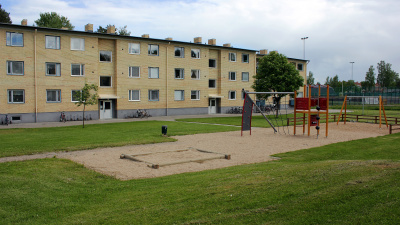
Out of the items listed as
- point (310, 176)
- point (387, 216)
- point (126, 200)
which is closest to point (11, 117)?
point (126, 200)

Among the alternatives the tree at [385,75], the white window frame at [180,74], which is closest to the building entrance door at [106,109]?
the white window frame at [180,74]

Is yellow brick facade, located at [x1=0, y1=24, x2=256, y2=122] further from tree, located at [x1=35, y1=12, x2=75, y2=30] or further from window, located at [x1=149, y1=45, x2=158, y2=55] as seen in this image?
tree, located at [x1=35, y1=12, x2=75, y2=30]

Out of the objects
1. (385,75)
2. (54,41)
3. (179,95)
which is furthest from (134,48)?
(385,75)

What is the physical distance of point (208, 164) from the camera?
13.8 metres

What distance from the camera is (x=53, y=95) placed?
3894cm

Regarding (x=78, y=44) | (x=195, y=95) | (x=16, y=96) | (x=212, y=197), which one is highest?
(x=78, y=44)

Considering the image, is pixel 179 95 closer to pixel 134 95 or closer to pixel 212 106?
pixel 134 95

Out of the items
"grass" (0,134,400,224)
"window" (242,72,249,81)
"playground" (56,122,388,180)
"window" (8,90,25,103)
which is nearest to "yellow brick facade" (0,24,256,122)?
"window" (8,90,25,103)

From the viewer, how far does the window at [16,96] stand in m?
36.3

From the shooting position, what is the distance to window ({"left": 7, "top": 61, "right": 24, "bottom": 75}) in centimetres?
3634

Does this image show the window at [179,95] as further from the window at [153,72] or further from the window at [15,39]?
the window at [15,39]

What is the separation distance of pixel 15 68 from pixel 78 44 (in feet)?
22.9

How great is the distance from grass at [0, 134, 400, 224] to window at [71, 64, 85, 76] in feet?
100

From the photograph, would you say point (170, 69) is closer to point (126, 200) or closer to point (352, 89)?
point (126, 200)
